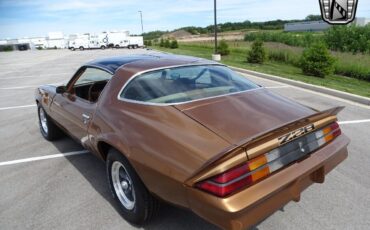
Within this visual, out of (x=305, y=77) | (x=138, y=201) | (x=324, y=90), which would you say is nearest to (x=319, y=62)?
(x=305, y=77)

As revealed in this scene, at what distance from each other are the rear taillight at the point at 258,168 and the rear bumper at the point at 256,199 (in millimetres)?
42

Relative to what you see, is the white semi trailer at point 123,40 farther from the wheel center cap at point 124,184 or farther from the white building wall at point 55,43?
the wheel center cap at point 124,184

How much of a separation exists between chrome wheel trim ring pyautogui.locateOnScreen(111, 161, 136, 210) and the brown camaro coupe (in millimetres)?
11

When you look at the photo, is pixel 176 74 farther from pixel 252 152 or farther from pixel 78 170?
pixel 78 170

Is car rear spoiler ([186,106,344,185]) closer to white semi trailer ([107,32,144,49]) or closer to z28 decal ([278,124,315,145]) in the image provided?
z28 decal ([278,124,315,145])

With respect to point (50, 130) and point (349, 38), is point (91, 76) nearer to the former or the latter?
point (50, 130)

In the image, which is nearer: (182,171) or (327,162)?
(182,171)

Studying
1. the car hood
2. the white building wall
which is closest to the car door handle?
the car hood

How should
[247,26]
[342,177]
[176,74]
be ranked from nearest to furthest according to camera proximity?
1. [176,74]
2. [342,177]
3. [247,26]

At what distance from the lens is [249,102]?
3254 mm

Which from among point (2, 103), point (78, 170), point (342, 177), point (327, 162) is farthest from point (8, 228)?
point (2, 103)

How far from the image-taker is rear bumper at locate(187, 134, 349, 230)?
2.22 m

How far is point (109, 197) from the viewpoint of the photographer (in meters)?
3.78

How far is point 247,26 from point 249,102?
12039 centimetres
